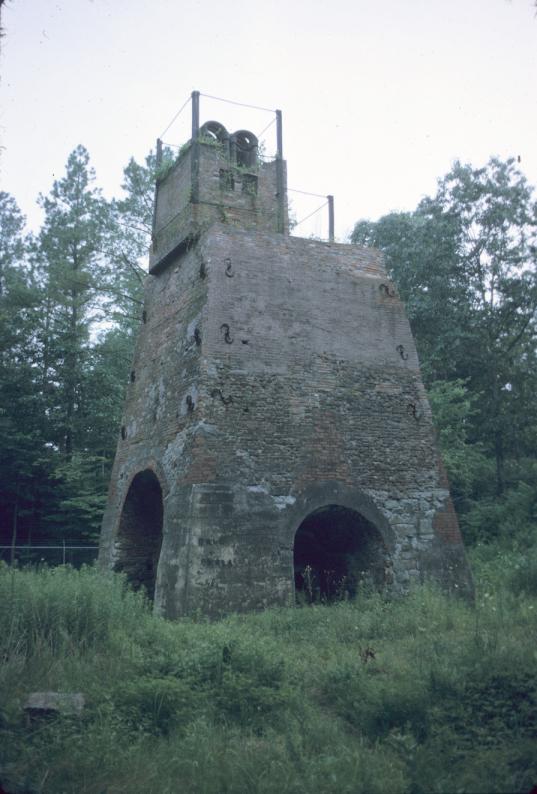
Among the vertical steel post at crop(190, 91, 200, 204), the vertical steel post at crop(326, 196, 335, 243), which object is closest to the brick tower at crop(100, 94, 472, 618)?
the vertical steel post at crop(190, 91, 200, 204)

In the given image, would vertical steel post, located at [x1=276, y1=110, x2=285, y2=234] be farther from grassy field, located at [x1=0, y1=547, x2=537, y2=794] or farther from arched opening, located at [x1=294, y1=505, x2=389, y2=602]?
grassy field, located at [x1=0, y1=547, x2=537, y2=794]

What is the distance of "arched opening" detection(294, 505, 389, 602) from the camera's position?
38.4 feet

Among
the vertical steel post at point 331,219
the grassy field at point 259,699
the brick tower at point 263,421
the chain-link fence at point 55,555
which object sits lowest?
the grassy field at point 259,699

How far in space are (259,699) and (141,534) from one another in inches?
293

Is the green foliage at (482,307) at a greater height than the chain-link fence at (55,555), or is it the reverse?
the green foliage at (482,307)

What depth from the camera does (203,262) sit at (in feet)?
39.8

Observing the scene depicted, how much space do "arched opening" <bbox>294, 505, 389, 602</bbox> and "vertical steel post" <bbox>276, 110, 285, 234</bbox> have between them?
5.78 m

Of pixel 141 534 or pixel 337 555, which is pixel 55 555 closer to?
pixel 141 534

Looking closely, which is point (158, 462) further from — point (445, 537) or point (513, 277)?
point (513, 277)

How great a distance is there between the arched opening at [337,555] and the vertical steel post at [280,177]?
578cm

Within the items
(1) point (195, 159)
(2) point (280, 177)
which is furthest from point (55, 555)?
(2) point (280, 177)

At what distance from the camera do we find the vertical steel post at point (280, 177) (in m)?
13.9

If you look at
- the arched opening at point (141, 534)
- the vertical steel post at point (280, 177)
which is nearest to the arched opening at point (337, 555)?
the arched opening at point (141, 534)

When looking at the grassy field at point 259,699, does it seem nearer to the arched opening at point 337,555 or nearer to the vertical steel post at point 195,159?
the arched opening at point 337,555
